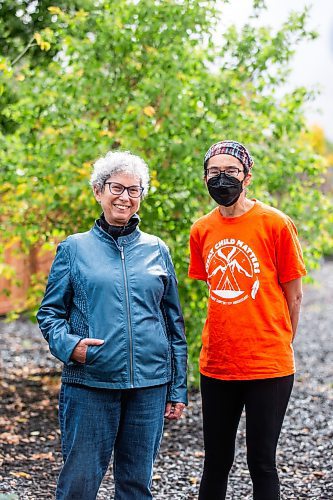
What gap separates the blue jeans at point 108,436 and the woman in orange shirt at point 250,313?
32cm

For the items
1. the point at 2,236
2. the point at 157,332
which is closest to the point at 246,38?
the point at 2,236

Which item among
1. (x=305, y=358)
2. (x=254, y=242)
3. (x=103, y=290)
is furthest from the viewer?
(x=305, y=358)

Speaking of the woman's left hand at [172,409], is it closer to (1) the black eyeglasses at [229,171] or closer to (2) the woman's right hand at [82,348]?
(2) the woman's right hand at [82,348]

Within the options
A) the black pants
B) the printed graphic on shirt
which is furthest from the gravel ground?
the printed graphic on shirt

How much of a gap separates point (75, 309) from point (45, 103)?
2.94 m

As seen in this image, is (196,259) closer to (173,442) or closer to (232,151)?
(232,151)

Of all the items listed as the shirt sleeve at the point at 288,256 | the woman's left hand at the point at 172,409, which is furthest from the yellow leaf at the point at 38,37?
the woman's left hand at the point at 172,409

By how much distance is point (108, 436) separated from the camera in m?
2.95

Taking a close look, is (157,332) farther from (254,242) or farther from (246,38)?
(246,38)

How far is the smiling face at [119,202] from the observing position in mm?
2990

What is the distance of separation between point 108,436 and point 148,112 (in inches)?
107

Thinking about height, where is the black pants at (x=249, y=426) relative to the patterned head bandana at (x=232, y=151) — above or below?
below

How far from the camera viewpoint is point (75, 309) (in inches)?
116

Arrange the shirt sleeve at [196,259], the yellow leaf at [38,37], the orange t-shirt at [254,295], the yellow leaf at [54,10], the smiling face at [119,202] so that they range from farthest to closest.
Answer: the yellow leaf at [54,10], the yellow leaf at [38,37], the shirt sleeve at [196,259], the orange t-shirt at [254,295], the smiling face at [119,202]
